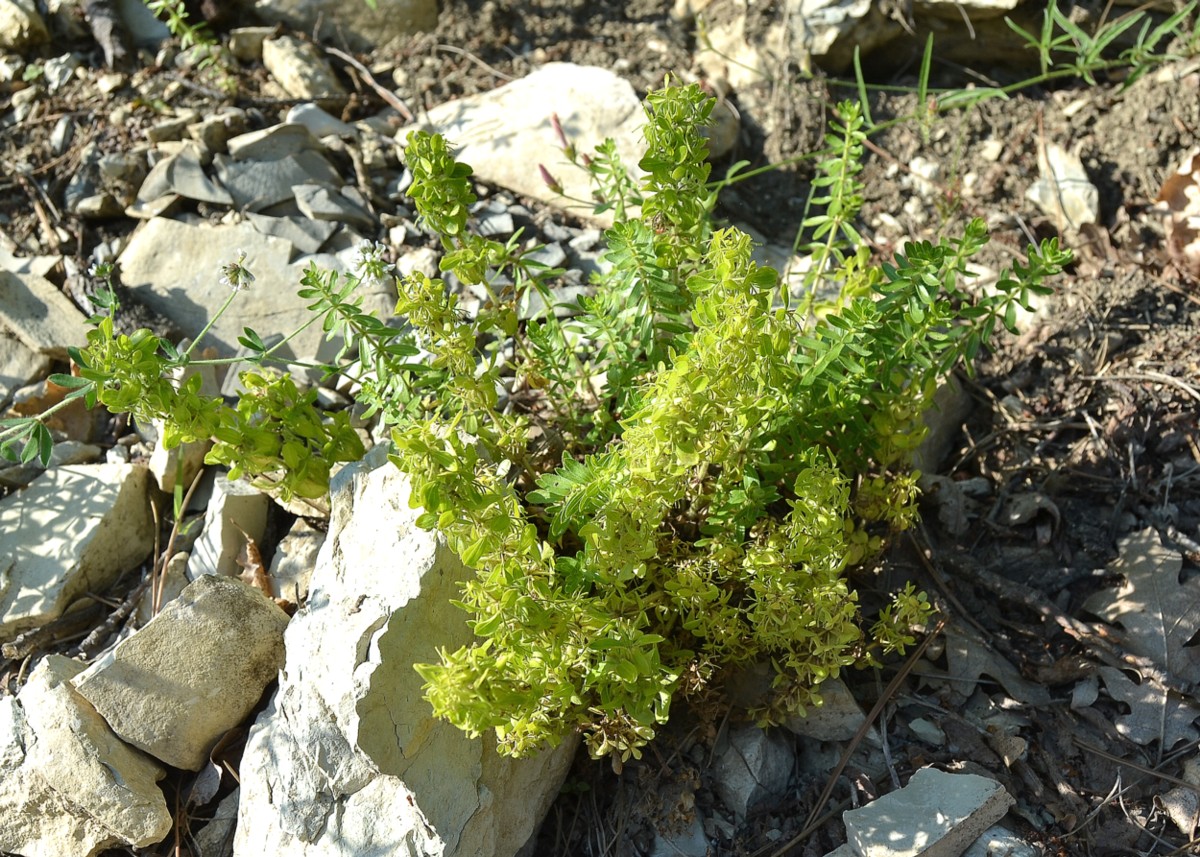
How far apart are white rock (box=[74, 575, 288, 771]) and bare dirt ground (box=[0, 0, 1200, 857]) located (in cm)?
105

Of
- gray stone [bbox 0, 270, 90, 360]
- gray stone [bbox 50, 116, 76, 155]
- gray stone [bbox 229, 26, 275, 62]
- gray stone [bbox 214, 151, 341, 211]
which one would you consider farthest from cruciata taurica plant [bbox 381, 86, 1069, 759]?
gray stone [bbox 50, 116, 76, 155]

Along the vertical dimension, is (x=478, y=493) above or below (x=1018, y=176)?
above

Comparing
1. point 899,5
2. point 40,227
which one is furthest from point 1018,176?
point 40,227

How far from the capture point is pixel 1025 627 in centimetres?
334

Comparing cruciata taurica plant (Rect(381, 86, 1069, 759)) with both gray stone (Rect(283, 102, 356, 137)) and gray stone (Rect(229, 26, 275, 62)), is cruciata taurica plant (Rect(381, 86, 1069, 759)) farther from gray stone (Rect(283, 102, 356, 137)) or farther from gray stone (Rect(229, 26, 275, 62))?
gray stone (Rect(229, 26, 275, 62))

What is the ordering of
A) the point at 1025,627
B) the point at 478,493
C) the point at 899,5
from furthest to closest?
1. the point at 899,5
2. the point at 1025,627
3. the point at 478,493

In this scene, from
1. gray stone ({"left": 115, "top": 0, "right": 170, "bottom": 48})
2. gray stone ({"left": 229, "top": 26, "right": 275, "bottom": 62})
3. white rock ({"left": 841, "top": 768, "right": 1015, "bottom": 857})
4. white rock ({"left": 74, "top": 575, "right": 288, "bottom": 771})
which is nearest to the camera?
white rock ({"left": 841, "top": 768, "right": 1015, "bottom": 857})

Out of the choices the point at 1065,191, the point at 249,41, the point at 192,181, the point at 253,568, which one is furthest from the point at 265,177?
the point at 1065,191

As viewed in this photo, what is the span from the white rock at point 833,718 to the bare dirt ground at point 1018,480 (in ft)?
0.22

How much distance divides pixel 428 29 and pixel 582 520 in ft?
10.8

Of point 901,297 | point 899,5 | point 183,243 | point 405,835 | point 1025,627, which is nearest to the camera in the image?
point 405,835

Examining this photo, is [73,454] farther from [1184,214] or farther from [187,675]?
[1184,214]

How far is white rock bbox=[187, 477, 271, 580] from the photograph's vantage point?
3455 mm

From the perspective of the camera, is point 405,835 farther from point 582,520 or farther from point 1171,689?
point 1171,689
